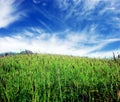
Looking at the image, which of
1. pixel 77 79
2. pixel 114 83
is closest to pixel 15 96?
pixel 77 79

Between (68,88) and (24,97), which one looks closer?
(24,97)

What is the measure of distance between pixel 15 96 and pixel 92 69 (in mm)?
3909

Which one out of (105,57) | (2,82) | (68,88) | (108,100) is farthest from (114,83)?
(105,57)

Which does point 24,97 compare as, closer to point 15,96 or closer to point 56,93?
point 15,96

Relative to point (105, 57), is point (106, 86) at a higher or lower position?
lower

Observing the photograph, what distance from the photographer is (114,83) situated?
7707mm

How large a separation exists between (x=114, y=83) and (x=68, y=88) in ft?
4.83

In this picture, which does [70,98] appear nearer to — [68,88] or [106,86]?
[68,88]

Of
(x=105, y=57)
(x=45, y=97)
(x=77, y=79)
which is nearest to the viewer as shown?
(x=45, y=97)

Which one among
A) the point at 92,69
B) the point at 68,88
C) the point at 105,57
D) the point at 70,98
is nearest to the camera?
the point at 70,98

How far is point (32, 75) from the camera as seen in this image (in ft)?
27.9

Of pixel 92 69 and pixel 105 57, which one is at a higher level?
pixel 105 57

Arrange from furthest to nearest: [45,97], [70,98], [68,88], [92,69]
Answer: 1. [92,69]
2. [68,88]
3. [70,98]
4. [45,97]

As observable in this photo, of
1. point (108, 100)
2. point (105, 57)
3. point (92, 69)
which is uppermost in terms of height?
point (105, 57)
